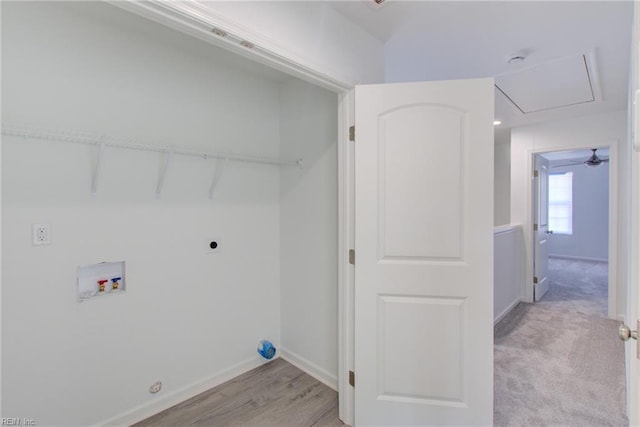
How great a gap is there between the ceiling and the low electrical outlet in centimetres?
261

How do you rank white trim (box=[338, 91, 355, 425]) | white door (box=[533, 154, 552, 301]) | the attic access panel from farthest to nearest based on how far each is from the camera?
white door (box=[533, 154, 552, 301]) < the attic access panel < white trim (box=[338, 91, 355, 425])

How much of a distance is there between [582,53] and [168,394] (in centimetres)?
381

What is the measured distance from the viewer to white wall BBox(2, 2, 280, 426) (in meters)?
1.50

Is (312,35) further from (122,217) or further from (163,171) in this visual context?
(122,217)

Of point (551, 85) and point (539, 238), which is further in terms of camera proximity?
point (539, 238)

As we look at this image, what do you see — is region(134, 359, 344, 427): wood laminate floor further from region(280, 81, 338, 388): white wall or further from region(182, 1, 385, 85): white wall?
region(182, 1, 385, 85): white wall

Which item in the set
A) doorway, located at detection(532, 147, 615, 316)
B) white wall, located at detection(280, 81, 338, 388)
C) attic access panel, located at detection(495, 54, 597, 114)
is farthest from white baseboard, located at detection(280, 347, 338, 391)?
doorway, located at detection(532, 147, 615, 316)

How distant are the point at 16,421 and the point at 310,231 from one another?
195 centimetres

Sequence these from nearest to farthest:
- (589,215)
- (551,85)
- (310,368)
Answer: (310,368) → (551,85) → (589,215)

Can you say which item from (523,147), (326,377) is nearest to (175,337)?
(326,377)

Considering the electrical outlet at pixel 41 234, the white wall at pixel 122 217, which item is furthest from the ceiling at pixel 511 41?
the electrical outlet at pixel 41 234

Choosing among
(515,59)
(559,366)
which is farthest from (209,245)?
(559,366)

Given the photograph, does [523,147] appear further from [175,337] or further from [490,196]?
[175,337]

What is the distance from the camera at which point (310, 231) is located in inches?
93.7
